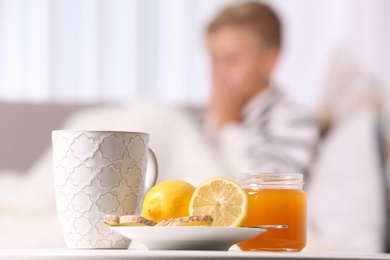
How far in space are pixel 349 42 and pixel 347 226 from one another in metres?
1.12

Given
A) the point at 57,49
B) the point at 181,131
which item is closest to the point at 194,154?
the point at 181,131

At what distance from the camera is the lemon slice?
0.97 metres

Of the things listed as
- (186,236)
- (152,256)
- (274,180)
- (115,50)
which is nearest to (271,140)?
(115,50)

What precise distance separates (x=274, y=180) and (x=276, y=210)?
50mm

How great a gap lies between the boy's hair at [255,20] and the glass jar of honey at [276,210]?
199cm

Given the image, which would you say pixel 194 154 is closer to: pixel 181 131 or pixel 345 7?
pixel 181 131

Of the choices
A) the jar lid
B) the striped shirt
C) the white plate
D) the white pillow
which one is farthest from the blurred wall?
the white plate

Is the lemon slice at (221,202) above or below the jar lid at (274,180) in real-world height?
below

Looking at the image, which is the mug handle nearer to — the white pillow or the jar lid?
the jar lid

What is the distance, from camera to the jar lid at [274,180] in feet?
3.43

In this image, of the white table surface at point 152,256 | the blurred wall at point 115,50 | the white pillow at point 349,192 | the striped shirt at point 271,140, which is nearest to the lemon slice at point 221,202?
the white table surface at point 152,256

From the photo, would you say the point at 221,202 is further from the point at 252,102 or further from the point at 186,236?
the point at 252,102

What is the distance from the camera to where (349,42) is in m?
3.35

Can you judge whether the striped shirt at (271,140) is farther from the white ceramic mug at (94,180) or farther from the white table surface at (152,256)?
the white table surface at (152,256)
